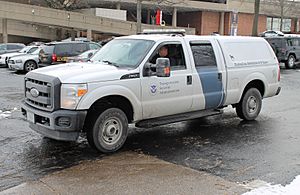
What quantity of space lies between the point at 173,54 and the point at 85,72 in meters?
1.86

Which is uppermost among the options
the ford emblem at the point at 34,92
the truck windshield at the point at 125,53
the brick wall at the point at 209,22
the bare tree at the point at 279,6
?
the bare tree at the point at 279,6

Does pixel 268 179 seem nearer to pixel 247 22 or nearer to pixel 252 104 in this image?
pixel 252 104

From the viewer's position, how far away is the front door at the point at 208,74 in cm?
791

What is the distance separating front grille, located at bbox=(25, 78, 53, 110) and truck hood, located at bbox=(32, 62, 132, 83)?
0.19 meters

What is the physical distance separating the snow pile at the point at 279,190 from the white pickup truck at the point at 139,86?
256 cm

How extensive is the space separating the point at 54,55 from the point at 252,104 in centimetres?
1256

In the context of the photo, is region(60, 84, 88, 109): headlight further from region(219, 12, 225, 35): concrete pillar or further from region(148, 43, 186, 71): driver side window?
region(219, 12, 225, 35): concrete pillar

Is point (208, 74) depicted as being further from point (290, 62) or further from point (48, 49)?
point (290, 62)

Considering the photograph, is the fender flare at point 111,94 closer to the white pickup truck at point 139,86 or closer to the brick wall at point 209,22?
the white pickup truck at point 139,86

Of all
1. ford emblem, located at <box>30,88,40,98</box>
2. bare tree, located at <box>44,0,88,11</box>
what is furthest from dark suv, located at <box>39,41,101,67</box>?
bare tree, located at <box>44,0,88,11</box>

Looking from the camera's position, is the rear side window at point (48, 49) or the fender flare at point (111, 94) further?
the rear side window at point (48, 49)

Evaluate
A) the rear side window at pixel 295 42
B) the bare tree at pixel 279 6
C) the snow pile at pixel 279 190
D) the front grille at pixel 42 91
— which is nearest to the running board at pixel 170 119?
the front grille at pixel 42 91

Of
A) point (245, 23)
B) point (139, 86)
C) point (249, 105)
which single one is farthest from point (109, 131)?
point (245, 23)

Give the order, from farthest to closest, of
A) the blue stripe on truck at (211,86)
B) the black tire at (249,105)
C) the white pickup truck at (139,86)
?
the black tire at (249,105) < the blue stripe on truck at (211,86) < the white pickup truck at (139,86)
